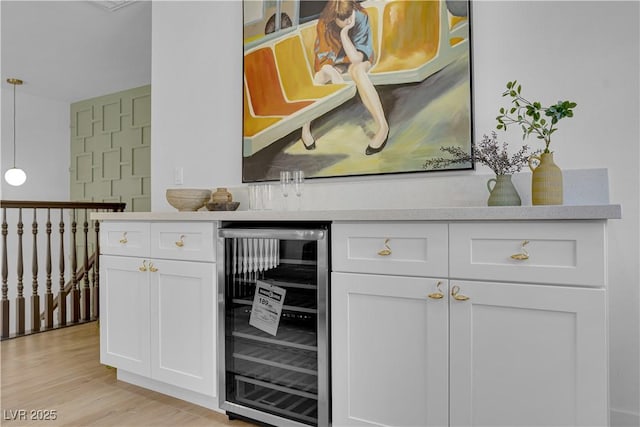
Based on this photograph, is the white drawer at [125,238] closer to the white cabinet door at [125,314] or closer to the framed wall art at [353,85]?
the white cabinet door at [125,314]

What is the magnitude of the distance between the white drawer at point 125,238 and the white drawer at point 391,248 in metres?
1.15

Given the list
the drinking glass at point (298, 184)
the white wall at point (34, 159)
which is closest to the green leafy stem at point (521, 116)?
the drinking glass at point (298, 184)

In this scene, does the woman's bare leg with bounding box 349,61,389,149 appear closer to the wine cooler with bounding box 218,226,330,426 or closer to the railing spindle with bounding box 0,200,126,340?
the wine cooler with bounding box 218,226,330,426

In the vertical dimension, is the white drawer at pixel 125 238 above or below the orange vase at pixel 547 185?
below

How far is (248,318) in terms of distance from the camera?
6.48ft

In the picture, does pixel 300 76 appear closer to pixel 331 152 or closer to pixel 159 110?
pixel 331 152

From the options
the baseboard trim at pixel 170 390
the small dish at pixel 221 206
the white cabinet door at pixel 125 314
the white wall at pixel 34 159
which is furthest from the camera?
the white wall at pixel 34 159

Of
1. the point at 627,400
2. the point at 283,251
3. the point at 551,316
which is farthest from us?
the point at 283,251

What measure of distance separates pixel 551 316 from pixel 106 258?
7.35 feet

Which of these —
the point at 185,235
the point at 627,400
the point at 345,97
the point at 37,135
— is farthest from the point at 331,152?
the point at 37,135

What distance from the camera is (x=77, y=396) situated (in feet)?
7.53

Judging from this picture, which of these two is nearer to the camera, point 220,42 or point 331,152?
point 331,152

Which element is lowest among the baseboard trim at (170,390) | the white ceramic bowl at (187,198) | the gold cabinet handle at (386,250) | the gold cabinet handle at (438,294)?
the baseboard trim at (170,390)

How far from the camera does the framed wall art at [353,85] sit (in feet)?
6.56
